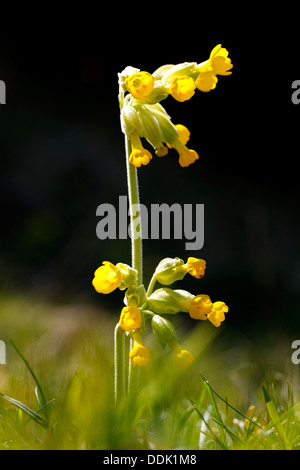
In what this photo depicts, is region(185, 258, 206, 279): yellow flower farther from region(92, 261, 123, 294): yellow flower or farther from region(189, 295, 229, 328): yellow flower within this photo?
region(92, 261, 123, 294): yellow flower

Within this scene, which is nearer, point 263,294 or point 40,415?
point 40,415

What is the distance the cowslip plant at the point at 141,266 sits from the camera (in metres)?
1.27

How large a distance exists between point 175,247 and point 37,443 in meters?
2.78

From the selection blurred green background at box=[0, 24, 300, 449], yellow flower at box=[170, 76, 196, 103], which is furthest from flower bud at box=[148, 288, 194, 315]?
blurred green background at box=[0, 24, 300, 449]

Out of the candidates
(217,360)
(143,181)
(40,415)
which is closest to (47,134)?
(143,181)

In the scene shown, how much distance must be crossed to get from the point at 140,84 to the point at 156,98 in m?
0.08

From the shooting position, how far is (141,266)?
1324 millimetres

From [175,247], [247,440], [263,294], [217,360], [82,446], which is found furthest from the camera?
[175,247]

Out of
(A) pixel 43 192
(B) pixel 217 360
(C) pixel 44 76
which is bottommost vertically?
(B) pixel 217 360

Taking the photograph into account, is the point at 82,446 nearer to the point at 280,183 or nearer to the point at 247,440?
the point at 247,440

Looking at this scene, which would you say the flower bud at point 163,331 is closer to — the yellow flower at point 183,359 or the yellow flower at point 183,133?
the yellow flower at point 183,359

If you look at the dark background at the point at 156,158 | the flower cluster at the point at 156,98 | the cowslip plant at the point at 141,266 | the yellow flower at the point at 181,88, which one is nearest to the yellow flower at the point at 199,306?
the cowslip plant at the point at 141,266

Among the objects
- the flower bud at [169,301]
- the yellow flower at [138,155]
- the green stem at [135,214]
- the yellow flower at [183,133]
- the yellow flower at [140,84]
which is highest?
the yellow flower at [140,84]

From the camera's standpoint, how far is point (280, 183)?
4.29 meters
